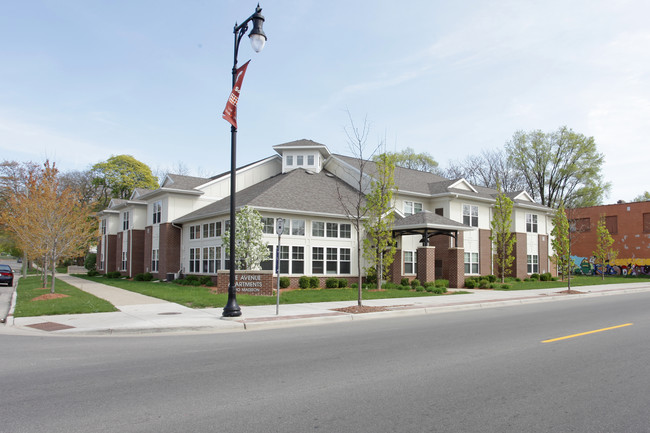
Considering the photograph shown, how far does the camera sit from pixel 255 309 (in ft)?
49.6

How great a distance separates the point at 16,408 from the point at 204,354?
3.43 metres

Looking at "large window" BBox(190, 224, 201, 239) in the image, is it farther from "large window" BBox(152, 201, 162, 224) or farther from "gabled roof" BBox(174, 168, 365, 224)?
"large window" BBox(152, 201, 162, 224)

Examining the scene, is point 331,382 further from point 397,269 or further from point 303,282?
point 397,269

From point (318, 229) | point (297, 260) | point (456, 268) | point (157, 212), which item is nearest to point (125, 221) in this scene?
point (157, 212)

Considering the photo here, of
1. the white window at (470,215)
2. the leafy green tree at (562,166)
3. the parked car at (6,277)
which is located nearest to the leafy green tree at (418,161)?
the leafy green tree at (562,166)

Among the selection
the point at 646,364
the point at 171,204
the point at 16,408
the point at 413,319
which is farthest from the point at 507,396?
the point at 171,204

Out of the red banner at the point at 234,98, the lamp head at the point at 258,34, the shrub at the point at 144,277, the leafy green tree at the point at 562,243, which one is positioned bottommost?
the shrub at the point at 144,277

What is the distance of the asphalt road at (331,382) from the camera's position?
189 inches

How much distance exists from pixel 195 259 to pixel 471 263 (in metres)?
19.5

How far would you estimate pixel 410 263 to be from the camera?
2970 centimetres

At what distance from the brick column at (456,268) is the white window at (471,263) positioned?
6049mm

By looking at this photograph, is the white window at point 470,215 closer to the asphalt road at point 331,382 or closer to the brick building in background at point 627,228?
the brick building in background at point 627,228

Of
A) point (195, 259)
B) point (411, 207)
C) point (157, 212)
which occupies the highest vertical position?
point (411, 207)

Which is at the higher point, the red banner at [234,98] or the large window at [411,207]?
the red banner at [234,98]
